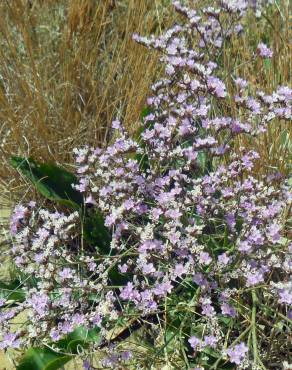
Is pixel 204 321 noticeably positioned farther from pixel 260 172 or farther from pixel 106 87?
pixel 106 87

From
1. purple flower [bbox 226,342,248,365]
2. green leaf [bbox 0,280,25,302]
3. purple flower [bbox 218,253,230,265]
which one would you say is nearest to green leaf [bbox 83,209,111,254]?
green leaf [bbox 0,280,25,302]

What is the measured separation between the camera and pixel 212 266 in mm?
1569

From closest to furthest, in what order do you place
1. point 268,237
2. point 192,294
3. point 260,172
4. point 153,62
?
point 268,237 < point 192,294 < point 260,172 < point 153,62

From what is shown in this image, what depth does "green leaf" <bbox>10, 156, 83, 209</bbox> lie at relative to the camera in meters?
1.95

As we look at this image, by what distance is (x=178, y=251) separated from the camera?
153 centimetres

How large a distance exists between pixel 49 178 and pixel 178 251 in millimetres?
630

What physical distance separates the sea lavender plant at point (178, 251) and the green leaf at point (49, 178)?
0.21 meters

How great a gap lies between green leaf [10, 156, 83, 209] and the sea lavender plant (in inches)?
8.2

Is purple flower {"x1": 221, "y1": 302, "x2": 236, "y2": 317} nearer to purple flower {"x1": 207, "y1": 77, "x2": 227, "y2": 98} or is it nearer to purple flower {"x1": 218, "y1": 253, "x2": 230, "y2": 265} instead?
purple flower {"x1": 218, "y1": 253, "x2": 230, "y2": 265}

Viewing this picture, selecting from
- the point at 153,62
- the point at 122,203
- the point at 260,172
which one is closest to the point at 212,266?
the point at 122,203

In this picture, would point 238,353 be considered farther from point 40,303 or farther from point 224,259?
point 40,303

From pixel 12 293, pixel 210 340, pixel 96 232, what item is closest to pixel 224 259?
pixel 210 340

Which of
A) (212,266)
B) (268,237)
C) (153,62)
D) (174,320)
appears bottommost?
(174,320)

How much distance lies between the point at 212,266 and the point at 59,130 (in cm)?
104
